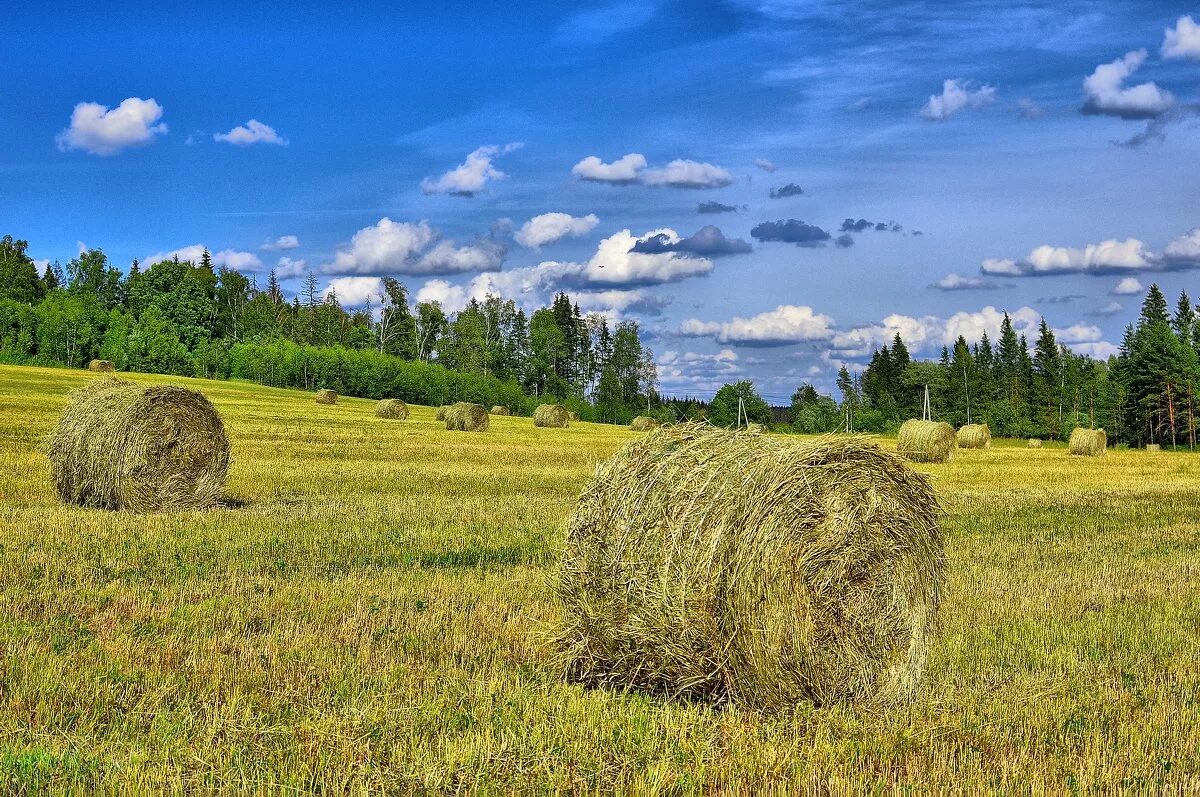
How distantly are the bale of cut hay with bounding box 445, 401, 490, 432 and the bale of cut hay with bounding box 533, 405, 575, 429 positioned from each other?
8.38m

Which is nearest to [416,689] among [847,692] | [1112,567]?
[847,692]

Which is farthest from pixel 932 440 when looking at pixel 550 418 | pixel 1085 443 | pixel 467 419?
pixel 550 418

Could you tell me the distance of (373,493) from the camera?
21719mm

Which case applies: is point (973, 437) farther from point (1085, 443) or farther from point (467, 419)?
point (467, 419)

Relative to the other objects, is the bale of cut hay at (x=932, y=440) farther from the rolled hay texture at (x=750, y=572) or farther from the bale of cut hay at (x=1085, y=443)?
the rolled hay texture at (x=750, y=572)

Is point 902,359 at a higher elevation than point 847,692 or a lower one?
higher

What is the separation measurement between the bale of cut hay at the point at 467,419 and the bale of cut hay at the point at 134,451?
3076cm

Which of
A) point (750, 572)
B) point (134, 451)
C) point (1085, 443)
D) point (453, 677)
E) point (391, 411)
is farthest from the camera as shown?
point (391, 411)

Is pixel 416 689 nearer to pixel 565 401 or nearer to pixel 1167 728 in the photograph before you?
pixel 1167 728

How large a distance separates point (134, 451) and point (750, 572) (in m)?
13.4

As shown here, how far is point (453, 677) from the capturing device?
7797mm

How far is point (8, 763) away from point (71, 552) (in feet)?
24.5

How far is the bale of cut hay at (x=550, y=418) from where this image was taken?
60.1m

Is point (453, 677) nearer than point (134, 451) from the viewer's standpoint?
Yes
